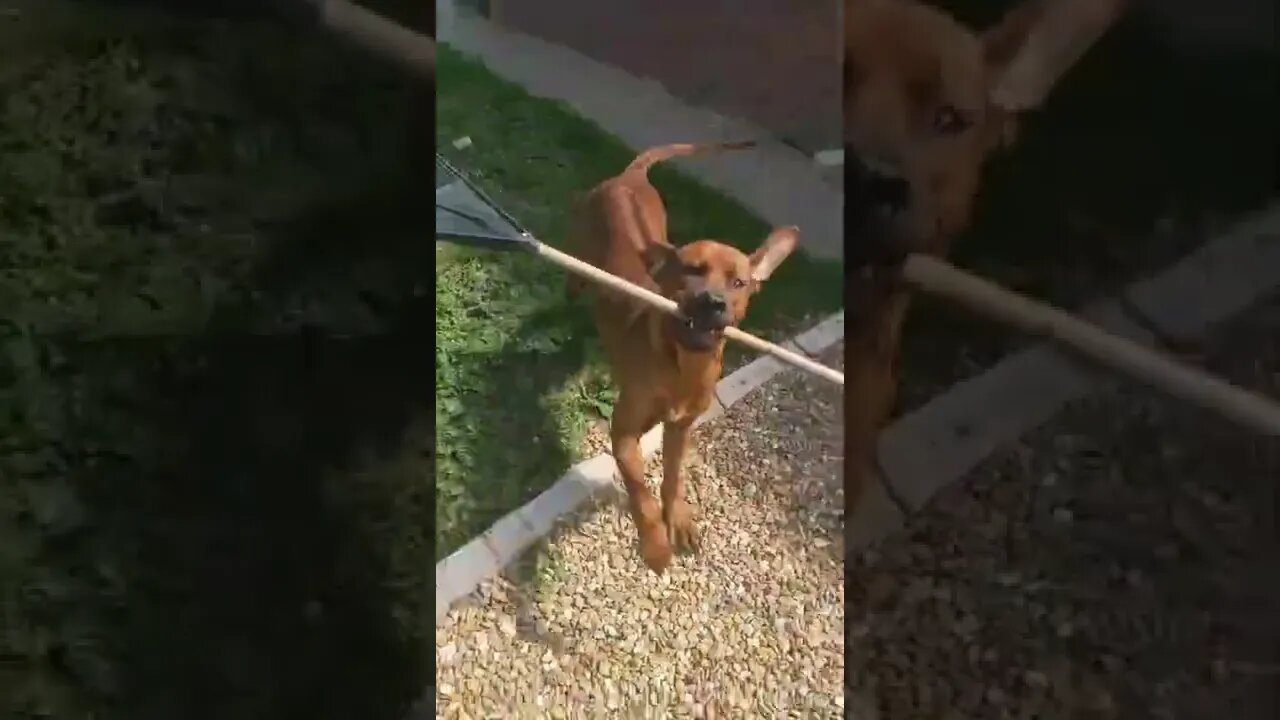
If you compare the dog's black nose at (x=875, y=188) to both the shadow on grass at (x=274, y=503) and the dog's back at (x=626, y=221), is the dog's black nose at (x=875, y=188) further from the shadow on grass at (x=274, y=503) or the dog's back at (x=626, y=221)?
the shadow on grass at (x=274, y=503)

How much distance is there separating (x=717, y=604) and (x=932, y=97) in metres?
0.53

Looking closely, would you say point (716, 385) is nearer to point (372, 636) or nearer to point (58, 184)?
point (372, 636)

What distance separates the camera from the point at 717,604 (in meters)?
1.02

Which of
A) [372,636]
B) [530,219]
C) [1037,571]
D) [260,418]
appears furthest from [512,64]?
[1037,571]

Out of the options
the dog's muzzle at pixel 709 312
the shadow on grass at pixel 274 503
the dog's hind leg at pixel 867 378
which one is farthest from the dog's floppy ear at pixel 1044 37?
the shadow on grass at pixel 274 503

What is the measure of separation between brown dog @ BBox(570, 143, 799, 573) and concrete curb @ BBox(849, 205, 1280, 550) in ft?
0.59

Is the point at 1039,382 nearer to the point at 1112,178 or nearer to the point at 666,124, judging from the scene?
the point at 1112,178

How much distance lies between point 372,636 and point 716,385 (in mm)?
412

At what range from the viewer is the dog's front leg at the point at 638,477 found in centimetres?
103

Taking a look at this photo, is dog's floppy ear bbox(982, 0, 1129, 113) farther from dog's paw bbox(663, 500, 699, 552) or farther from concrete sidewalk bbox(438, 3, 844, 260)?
dog's paw bbox(663, 500, 699, 552)

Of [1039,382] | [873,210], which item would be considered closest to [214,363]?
[873,210]

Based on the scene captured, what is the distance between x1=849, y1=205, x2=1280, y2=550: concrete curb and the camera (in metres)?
1.02

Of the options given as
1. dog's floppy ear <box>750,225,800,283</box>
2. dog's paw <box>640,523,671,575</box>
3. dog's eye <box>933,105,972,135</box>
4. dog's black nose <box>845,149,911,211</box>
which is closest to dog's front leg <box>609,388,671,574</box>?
dog's paw <box>640,523,671,575</box>

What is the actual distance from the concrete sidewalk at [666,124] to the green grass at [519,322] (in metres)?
0.01
